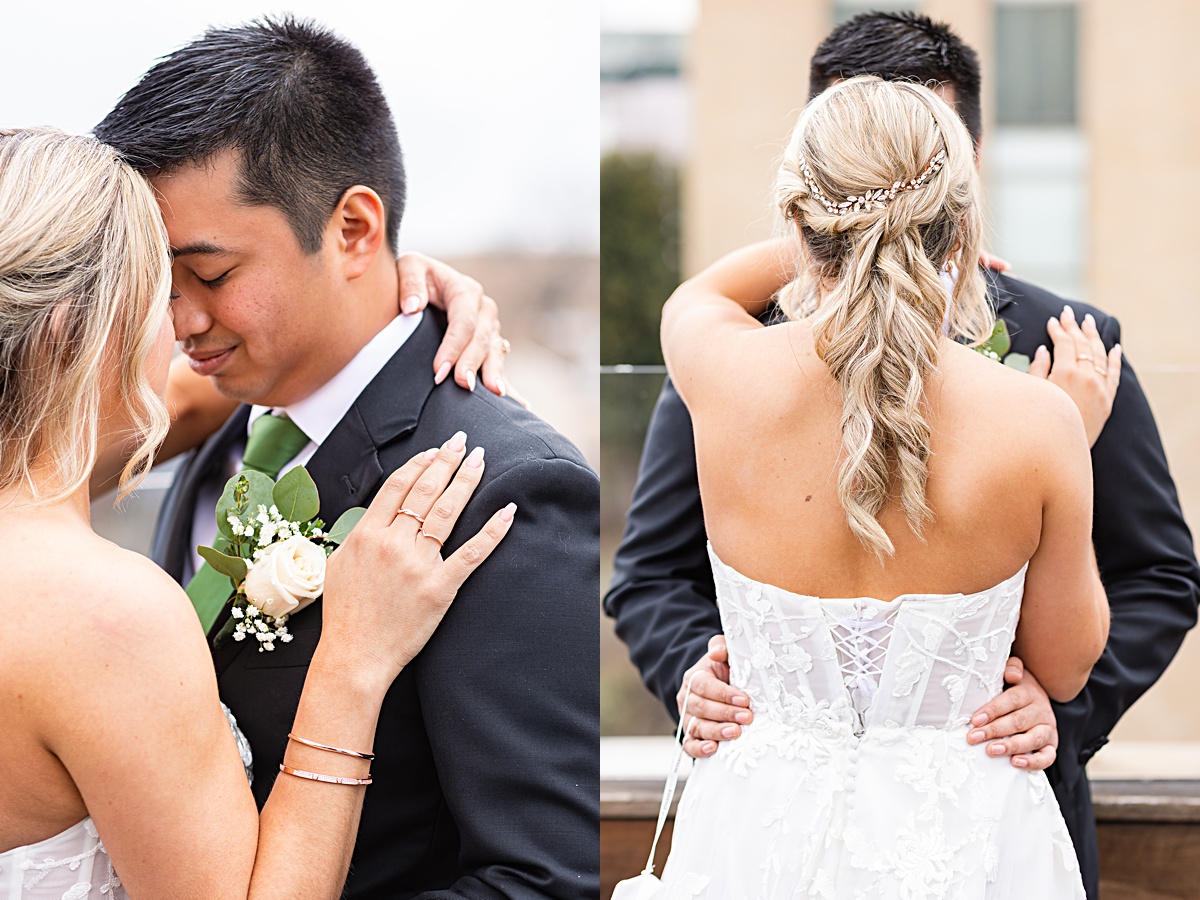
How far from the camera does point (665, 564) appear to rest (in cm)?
269

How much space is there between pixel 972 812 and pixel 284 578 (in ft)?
4.10

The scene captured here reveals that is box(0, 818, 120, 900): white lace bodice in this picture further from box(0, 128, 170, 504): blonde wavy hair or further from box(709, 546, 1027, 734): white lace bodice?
box(709, 546, 1027, 734): white lace bodice

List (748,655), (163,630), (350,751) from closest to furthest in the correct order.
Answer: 1. (163,630)
2. (350,751)
3. (748,655)

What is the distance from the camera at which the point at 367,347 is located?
7.52 feet

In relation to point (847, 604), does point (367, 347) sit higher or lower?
higher

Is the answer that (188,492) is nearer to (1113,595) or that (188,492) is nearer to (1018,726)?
(1018,726)

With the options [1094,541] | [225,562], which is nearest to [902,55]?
[1094,541]

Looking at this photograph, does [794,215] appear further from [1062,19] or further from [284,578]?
[1062,19]

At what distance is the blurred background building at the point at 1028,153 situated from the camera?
9.44 metres

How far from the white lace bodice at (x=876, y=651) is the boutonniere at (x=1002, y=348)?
56 centimetres

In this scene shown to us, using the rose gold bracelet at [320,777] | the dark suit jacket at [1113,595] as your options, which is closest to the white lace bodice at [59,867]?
the rose gold bracelet at [320,777]

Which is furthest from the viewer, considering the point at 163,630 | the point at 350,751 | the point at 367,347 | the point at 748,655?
the point at 367,347

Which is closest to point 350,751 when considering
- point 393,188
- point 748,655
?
point 748,655

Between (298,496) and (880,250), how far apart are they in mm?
1136
